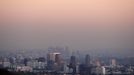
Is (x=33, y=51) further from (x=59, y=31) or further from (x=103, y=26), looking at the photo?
(x=103, y=26)

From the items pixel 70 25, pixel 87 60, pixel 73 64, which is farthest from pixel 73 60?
pixel 70 25

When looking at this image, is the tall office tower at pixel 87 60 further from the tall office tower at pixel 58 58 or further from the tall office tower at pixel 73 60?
the tall office tower at pixel 58 58

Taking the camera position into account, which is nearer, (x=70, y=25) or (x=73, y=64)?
(x=73, y=64)

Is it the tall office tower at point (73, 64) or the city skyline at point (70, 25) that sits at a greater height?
the city skyline at point (70, 25)

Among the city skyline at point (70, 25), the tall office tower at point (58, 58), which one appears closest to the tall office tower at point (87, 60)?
the city skyline at point (70, 25)

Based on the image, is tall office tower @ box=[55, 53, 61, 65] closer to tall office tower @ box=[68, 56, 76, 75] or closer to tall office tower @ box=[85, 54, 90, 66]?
tall office tower @ box=[68, 56, 76, 75]

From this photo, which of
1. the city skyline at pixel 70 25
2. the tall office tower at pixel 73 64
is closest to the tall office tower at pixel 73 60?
the tall office tower at pixel 73 64

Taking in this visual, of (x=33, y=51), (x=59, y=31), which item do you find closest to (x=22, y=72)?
(x=33, y=51)

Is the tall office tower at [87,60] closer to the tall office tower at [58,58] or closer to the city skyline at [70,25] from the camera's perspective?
the city skyline at [70,25]

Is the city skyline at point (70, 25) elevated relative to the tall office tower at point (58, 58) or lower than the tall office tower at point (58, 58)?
A: elevated

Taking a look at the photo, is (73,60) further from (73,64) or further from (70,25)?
(70,25)

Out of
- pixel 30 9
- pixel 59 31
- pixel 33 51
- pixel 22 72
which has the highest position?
pixel 30 9
